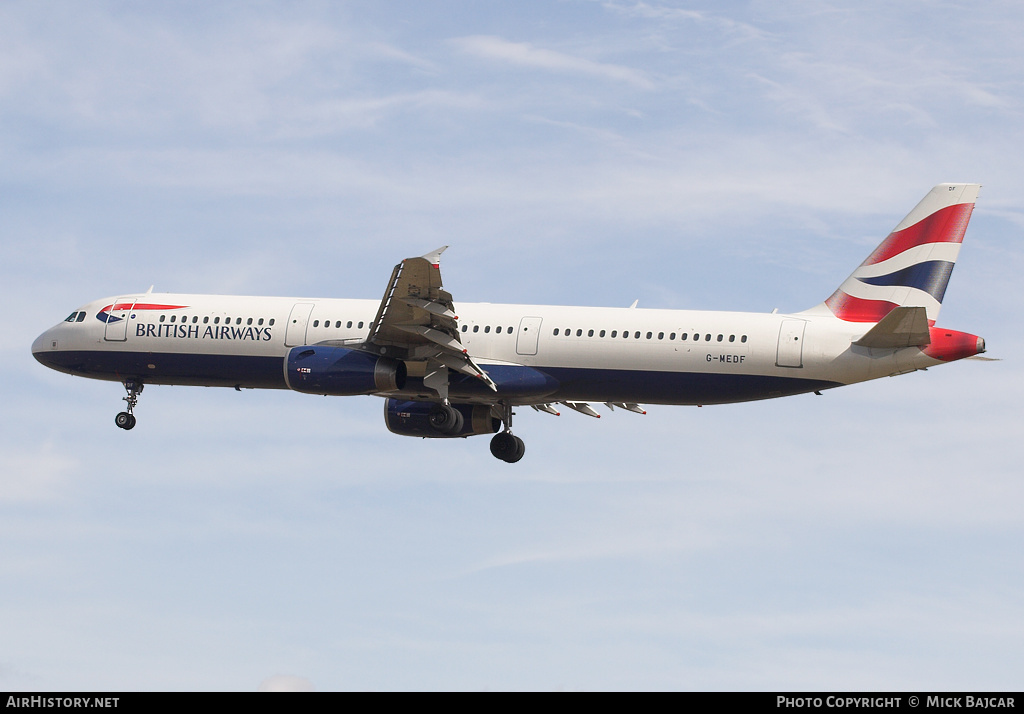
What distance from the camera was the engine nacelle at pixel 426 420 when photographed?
47500 mm

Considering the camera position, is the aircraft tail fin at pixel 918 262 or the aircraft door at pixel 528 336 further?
the aircraft door at pixel 528 336

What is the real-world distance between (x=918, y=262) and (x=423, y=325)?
15.9 m

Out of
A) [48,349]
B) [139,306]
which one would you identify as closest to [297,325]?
[139,306]

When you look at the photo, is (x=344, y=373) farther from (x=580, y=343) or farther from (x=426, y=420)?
(x=580, y=343)

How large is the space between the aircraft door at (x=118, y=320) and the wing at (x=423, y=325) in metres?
10.6

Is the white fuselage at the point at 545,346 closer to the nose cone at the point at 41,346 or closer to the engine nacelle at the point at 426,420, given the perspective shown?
the nose cone at the point at 41,346

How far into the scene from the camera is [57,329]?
163ft

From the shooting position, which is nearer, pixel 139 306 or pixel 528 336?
pixel 528 336

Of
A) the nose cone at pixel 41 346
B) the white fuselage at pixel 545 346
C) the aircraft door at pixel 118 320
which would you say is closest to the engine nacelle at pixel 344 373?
the white fuselage at pixel 545 346

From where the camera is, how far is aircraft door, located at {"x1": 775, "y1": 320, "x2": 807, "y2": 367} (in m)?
41.6

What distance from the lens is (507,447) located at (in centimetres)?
4812
